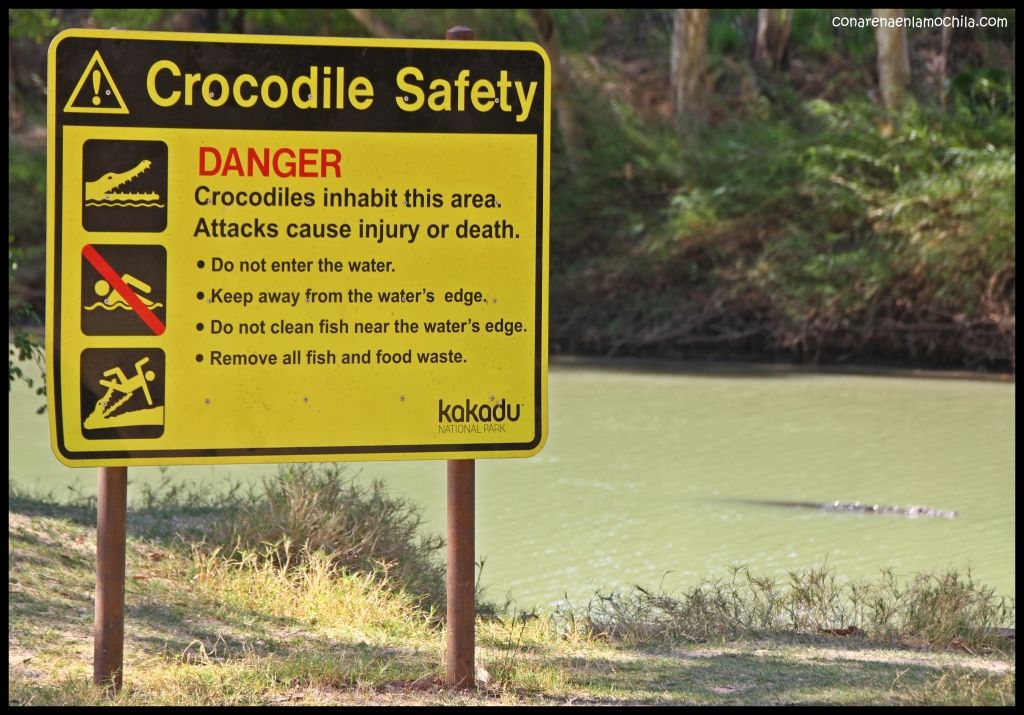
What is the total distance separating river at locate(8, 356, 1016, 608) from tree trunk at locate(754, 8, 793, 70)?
1120 cm

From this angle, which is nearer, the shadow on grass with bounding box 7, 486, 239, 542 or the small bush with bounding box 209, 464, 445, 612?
the small bush with bounding box 209, 464, 445, 612

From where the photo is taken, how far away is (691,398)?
55.9 ft

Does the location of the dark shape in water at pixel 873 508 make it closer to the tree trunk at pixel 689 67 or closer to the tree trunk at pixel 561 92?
the tree trunk at pixel 561 92

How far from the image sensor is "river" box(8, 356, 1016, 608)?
29.1 ft

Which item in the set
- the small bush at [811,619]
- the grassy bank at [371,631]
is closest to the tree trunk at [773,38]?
the grassy bank at [371,631]

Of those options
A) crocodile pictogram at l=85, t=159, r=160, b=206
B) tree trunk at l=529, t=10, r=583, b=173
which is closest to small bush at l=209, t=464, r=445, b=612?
crocodile pictogram at l=85, t=159, r=160, b=206

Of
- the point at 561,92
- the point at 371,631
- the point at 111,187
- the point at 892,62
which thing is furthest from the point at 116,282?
the point at 561,92

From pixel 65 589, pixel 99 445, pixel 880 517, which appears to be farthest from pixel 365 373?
pixel 880 517

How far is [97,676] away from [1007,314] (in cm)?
1674

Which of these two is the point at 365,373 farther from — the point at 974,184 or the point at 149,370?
the point at 974,184

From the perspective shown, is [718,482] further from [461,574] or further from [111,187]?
[111,187]

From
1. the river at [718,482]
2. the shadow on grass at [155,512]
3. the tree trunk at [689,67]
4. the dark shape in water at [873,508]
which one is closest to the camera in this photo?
the shadow on grass at [155,512]

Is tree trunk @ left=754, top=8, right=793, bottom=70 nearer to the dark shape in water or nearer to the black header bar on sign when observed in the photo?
the dark shape in water

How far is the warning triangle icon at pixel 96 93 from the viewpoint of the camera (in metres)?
4.29
